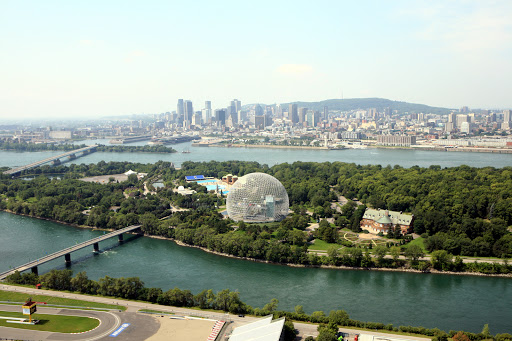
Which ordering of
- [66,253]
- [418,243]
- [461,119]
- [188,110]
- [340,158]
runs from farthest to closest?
[188,110], [461,119], [340,158], [418,243], [66,253]

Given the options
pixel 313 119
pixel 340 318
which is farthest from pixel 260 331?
pixel 313 119

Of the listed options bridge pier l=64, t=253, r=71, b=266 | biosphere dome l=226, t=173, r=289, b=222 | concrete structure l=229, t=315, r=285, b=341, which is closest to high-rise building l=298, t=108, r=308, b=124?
biosphere dome l=226, t=173, r=289, b=222

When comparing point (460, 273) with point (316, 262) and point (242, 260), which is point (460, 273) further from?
point (242, 260)

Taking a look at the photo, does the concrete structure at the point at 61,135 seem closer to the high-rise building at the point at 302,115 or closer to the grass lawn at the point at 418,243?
the high-rise building at the point at 302,115

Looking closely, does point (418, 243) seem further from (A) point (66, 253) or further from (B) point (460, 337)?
(A) point (66, 253)

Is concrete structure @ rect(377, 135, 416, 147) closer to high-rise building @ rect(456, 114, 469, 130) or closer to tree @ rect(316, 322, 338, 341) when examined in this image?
high-rise building @ rect(456, 114, 469, 130)

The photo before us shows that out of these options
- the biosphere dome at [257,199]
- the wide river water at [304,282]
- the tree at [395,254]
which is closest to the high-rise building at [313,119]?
the biosphere dome at [257,199]

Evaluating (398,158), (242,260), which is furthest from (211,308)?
(398,158)
